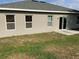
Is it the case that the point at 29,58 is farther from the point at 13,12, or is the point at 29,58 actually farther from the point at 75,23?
the point at 75,23

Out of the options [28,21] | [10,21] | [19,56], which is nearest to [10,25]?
[10,21]

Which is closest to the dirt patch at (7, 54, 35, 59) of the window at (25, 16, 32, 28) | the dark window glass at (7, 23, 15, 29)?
the dark window glass at (7, 23, 15, 29)

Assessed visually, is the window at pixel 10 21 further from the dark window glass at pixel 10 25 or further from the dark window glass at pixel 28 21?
the dark window glass at pixel 28 21

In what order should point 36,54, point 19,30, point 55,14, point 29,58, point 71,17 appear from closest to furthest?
1. point 29,58
2. point 36,54
3. point 19,30
4. point 55,14
5. point 71,17

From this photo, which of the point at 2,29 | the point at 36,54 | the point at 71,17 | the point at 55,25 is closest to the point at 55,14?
the point at 55,25

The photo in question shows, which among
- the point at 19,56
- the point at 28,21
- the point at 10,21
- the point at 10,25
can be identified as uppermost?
the point at 10,21

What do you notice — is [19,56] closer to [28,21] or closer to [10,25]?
[10,25]

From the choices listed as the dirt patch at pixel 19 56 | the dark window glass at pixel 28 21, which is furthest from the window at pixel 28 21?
the dirt patch at pixel 19 56

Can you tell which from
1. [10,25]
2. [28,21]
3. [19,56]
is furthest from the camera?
[28,21]

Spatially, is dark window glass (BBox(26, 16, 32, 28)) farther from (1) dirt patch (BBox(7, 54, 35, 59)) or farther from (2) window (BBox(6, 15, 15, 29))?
(1) dirt patch (BBox(7, 54, 35, 59))

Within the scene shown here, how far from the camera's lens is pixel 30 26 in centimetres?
1714

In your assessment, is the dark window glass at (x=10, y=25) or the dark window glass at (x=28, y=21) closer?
the dark window glass at (x=10, y=25)

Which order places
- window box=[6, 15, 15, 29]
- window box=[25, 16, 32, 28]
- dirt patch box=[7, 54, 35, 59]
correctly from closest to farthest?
dirt patch box=[7, 54, 35, 59] < window box=[6, 15, 15, 29] < window box=[25, 16, 32, 28]

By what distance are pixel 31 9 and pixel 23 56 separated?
31.4 feet
